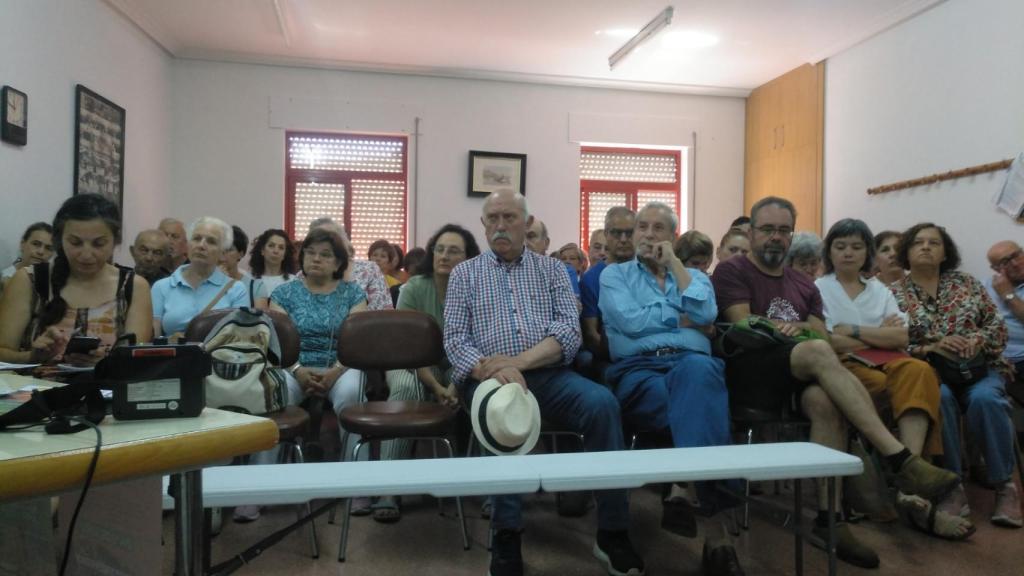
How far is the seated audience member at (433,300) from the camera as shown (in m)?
3.00

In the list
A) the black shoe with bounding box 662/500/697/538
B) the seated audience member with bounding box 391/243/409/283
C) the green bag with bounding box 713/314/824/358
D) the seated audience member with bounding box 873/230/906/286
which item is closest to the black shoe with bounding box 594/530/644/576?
the black shoe with bounding box 662/500/697/538

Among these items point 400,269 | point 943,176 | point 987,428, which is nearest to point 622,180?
point 400,269

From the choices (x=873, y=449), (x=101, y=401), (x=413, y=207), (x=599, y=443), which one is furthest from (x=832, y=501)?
(x=413, y=207)

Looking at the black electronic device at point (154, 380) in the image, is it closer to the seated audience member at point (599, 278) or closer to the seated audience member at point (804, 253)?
the seated audience member at point (599, 278)

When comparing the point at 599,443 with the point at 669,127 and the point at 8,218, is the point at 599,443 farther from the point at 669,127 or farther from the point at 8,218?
the point at 669,127

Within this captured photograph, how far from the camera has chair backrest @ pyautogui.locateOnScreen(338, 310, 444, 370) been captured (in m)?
2.90

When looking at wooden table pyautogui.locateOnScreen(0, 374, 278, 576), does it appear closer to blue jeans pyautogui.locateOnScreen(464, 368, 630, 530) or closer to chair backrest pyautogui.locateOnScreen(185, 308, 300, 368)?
blue jeans pyautogui.locateOnScreen(464, 368, 630, 530)

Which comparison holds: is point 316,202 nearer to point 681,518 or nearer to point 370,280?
point 370,280

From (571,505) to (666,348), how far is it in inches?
29.6

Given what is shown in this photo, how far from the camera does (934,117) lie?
16.3ft

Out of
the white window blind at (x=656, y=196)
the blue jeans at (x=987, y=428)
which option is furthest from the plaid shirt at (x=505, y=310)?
the white window blind at (x=656, y=196)

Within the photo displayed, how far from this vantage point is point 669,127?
7.29 meters

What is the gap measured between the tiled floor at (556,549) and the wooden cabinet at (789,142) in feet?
13.6

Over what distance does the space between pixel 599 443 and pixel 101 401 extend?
5.62ft
